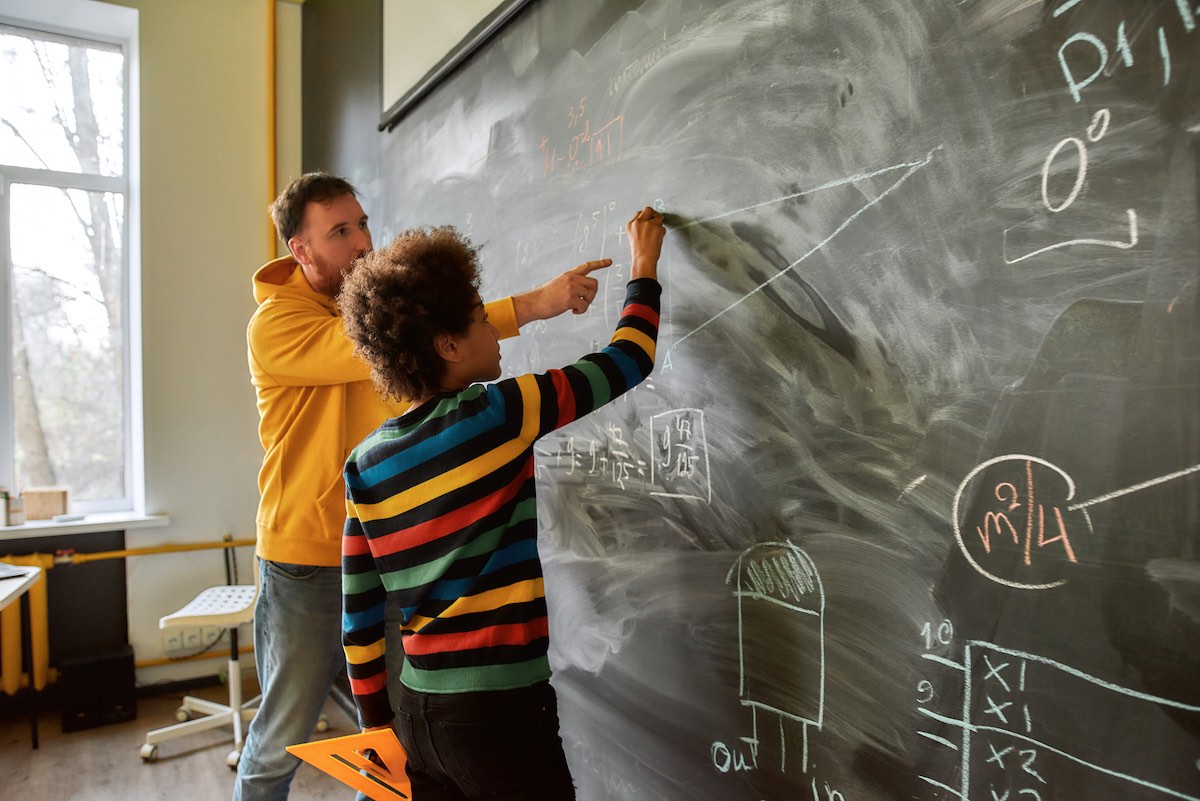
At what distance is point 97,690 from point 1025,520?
361cm

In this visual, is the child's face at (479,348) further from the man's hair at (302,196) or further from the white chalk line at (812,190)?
the man's hair at (302,196)

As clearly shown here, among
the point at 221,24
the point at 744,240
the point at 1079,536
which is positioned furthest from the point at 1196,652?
the point at 221,24

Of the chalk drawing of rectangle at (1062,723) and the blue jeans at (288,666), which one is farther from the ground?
the chalk drawing of rectangle at (1062,723)

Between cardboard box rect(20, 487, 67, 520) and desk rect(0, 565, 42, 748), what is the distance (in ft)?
1.23

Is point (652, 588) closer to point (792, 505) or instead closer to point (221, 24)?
point (792, 505)

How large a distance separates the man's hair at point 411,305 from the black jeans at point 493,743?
46 centimetres

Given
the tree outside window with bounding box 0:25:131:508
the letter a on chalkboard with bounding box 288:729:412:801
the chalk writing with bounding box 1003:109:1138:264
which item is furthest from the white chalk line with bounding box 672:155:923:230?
the tree outside window with bounding box 0:25:131:508

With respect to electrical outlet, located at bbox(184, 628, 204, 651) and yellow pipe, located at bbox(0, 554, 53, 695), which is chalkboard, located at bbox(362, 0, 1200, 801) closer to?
electrical outlet, located at bbox(184, 628, 204, 651)

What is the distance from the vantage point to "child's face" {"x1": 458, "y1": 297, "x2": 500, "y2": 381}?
1185 mm

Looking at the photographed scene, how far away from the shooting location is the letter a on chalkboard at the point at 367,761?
118cm

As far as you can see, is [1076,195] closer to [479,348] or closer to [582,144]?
[479,348]

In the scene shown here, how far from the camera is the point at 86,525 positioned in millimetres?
3359

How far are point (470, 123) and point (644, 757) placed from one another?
1.57 metres

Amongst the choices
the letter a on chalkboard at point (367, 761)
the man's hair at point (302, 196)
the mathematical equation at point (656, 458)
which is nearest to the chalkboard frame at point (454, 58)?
the man's hair at point (302, 196)
